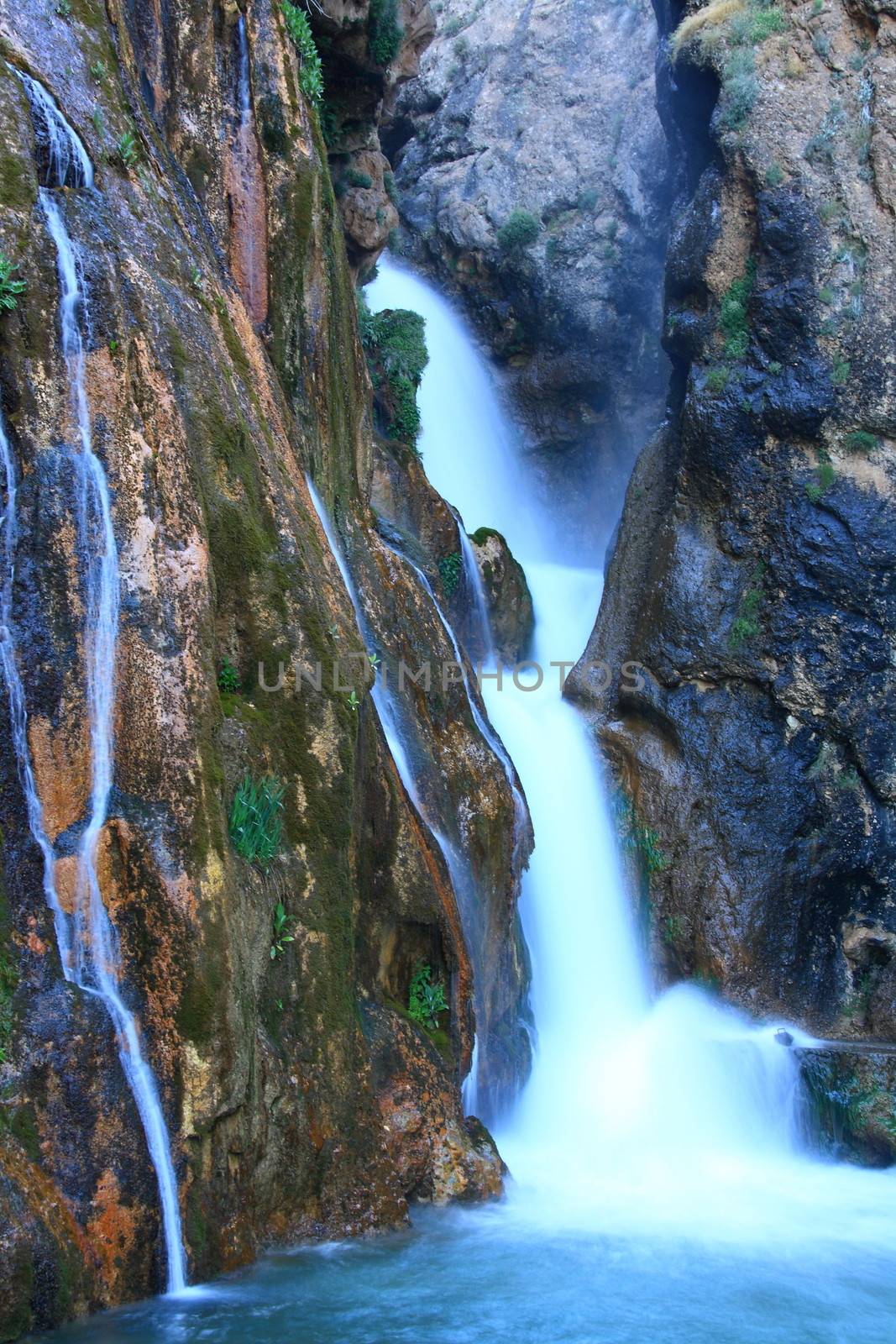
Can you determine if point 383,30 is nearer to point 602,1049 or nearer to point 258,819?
point 258,819

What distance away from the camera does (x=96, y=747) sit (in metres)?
6.17

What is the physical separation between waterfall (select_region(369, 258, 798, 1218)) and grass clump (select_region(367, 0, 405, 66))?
7.90m

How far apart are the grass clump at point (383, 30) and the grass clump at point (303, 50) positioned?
2.80 m

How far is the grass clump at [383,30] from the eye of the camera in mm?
14039

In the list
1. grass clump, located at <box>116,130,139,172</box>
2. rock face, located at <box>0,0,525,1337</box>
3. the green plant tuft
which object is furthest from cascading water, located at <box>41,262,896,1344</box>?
grass clump, located at <box>116,130,139,172</box>

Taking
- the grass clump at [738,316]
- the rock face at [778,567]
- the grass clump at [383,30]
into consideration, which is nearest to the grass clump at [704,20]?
the rock face at [778,567]

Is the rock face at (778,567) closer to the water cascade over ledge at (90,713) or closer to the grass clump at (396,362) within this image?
the grass clump at (396,362)

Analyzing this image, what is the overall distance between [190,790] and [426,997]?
3072mm

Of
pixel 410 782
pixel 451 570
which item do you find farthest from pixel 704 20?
pixel 410 782

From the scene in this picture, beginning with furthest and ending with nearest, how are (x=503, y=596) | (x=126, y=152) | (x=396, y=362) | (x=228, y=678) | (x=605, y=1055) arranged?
(x=396, y=362) → (x=503, y=596) → (x=605, y=1055) → (x=126, y=152) → (x=228, y=678)

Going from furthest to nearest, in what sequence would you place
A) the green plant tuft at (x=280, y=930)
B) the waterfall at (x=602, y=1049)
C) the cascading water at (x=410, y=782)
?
1. the waterfall at (x=602, y=1049)
2. the cascading water at (x=410, y=782)
3. the green plant tuft at (x=280, y=930)

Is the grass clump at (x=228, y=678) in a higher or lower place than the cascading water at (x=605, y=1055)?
higher

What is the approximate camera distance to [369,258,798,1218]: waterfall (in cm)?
933

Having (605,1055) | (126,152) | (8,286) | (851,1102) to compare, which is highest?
(126,152)
